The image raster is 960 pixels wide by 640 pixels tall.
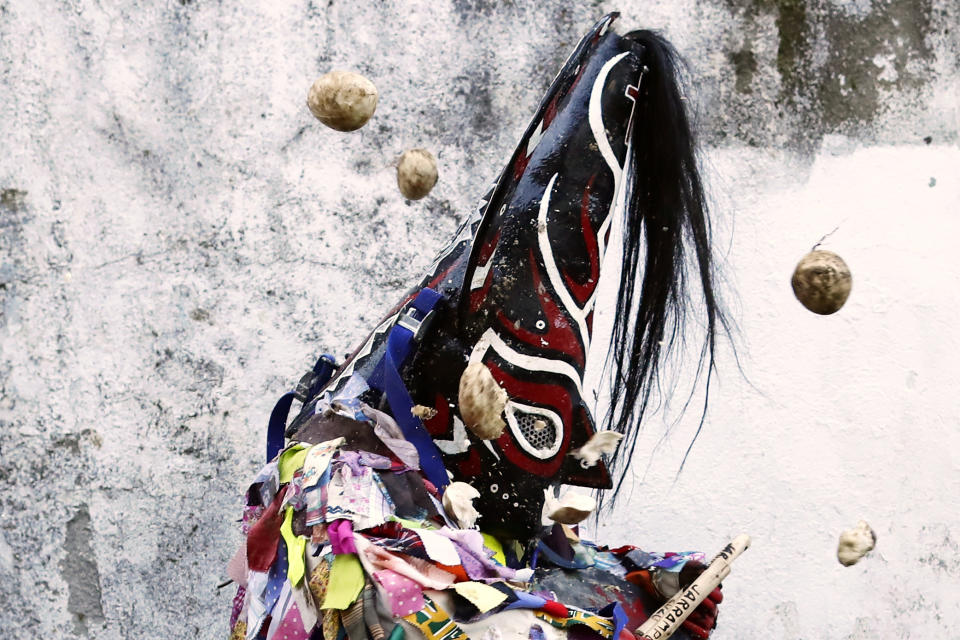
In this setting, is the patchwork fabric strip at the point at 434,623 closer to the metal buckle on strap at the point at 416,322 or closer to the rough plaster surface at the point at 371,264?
the metal buckle on strap at the point at 416,322

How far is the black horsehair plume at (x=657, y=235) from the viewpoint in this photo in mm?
1077

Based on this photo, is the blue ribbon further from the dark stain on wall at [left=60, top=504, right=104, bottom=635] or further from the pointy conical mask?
the dark stain on wall at [left=60, top=504, right=104, bottom=635]

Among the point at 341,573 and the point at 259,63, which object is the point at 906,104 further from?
the point at 341,573

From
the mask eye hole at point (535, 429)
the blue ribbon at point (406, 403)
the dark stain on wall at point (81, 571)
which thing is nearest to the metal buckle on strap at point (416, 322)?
the blue ribbon at point (406, 403)

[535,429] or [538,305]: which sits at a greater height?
[538,305]

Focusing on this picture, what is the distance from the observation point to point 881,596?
5.71 feet

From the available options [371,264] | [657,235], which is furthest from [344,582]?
[371,264]

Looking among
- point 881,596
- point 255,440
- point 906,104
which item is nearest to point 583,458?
point 255,440

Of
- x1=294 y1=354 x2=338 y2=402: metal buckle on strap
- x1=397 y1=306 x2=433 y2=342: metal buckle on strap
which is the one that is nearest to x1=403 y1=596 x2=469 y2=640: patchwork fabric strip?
x1=397 y1=306 x2=433 y2=342: metal buckle on strap

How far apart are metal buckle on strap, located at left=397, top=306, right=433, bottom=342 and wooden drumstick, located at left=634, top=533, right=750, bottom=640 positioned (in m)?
0.39

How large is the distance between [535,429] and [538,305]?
133mm

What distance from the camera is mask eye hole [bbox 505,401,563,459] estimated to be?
1.02 meters

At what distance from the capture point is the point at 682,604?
1.05m

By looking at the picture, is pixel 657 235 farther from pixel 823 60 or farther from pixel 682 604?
pixel 823 60
